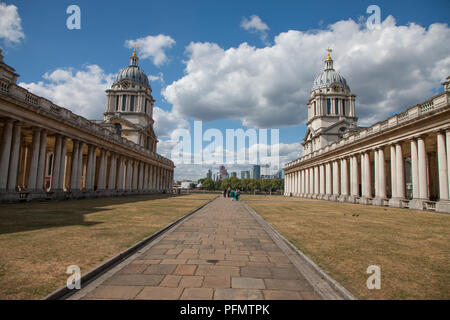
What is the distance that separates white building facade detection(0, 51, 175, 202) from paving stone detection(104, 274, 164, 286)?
21699mm

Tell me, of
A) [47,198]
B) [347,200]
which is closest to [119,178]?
[47,198]

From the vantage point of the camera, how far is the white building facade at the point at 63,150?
848 inches

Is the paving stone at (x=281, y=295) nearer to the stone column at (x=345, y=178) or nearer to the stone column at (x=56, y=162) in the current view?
the stone column at (x=56, y=162)

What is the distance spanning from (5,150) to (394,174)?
Answer: 1497 inches

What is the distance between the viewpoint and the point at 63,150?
28828 mm

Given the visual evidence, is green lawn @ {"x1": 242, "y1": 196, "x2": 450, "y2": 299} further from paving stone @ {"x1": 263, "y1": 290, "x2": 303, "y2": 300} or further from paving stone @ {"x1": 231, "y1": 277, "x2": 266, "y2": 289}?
paving stone @ {"x1": 231, "y1": 277, "x2": 266, "y2": 289}

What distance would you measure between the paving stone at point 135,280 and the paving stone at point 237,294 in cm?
126

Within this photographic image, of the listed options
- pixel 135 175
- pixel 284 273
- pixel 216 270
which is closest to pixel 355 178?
pixel 284 273

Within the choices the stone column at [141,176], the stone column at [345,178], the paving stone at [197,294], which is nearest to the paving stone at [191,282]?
the paving stone at [197,294]

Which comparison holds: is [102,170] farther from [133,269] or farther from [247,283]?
[247,283]

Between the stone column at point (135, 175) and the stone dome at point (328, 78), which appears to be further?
the stone dome at point (328, 78)

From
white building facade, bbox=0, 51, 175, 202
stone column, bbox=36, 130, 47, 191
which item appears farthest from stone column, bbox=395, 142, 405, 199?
stone column, bbox=36, 130, 47, 191
